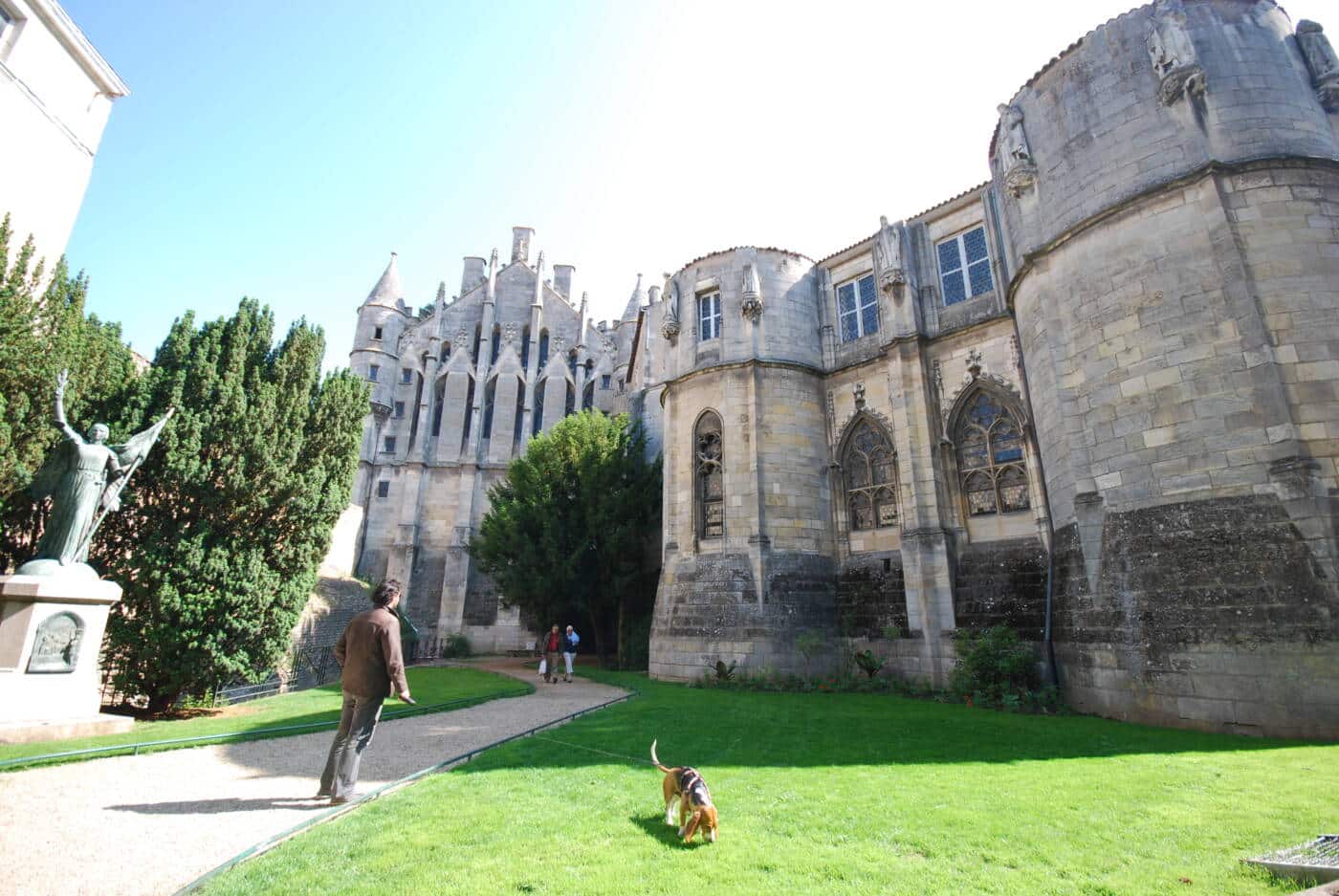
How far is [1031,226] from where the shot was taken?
12.2 metres

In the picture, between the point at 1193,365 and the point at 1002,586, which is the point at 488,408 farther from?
the point at 1193,365

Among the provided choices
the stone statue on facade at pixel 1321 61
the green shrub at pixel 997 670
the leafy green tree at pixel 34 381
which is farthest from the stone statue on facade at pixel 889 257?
the leafy green tree at pixel 34 381

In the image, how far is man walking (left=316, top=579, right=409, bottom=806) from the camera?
4961 millimetres

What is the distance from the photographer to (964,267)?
15828mm

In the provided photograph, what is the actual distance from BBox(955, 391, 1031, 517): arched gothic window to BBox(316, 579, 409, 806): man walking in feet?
42.9

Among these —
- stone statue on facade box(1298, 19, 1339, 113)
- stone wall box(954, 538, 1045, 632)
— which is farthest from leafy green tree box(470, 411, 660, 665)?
stone statue on facade box(1298, 19, 1339, 113)

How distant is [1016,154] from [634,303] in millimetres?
25952

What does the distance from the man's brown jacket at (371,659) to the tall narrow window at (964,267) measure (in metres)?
15.4

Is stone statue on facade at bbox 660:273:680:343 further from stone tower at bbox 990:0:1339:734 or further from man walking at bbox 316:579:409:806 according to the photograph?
man walking at bbox 316:579:409:806

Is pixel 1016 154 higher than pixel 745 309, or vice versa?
pixel 1016 154

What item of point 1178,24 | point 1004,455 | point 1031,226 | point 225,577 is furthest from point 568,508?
point 1178,24

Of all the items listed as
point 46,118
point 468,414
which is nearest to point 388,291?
point 468,414

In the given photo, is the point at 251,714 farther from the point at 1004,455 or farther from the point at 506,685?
the point at 1004,455

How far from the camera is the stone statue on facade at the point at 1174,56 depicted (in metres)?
10.1
